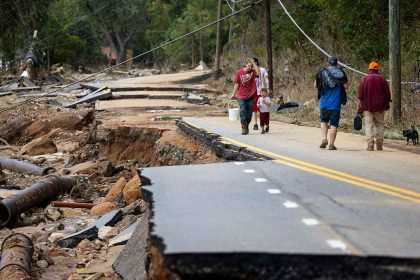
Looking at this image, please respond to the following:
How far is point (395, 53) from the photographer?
675 inches

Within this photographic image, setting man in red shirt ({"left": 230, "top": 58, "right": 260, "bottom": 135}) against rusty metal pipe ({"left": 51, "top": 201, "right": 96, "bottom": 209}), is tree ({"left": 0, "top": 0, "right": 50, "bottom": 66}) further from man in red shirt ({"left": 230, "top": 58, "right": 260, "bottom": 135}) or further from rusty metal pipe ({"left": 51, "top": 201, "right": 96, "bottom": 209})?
man in red shirt ({"left": 230, "top": 58, "right": 260, "bottom": 135})

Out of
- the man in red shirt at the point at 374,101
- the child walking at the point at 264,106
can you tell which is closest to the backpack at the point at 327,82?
the man in red shirt at the point at 374,101

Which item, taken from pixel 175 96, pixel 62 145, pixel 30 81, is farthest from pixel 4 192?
pixel 30 81

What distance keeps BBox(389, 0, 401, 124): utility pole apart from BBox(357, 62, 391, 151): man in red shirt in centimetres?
358

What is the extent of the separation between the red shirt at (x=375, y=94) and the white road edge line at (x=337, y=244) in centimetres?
787

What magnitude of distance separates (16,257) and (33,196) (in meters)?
5.56

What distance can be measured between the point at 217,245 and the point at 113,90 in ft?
108

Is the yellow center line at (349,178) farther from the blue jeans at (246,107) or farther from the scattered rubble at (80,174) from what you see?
the blue jeans at (246,107)

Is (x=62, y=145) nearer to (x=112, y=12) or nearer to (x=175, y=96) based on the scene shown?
(x=175, y=96)

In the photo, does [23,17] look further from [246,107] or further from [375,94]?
[375,94]

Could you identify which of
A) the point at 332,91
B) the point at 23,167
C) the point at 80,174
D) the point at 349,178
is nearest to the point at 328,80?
the point at 332,91

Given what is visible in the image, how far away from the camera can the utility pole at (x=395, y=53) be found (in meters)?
17.0

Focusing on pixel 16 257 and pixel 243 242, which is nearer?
pixel 243 242

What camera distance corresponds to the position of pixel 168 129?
19.9m
